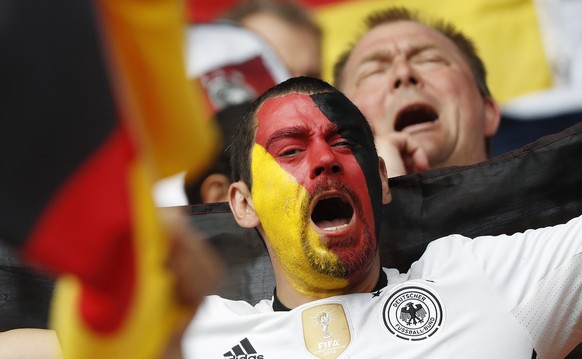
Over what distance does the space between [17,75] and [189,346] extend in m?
1.42

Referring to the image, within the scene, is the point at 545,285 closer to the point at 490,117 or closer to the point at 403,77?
the point at 403,77

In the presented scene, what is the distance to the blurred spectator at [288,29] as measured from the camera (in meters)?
5.34

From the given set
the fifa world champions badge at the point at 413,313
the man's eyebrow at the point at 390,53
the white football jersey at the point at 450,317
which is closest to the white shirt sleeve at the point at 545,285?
the white football jersey at the point at 450,317

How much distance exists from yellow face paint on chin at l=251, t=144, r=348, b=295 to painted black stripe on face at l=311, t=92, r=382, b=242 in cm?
15

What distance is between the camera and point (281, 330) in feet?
8.41

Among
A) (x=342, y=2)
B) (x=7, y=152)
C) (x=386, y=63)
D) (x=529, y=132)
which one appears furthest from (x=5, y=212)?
(x=342, y=2)

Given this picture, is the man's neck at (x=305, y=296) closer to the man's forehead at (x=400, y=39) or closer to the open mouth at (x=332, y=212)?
the open mouth at (x=332, y=212)

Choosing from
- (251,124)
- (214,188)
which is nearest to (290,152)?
(251,124)

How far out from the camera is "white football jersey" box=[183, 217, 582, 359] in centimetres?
245

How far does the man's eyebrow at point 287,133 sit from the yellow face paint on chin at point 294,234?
55 mm

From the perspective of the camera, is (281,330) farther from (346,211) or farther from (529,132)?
(529,132)

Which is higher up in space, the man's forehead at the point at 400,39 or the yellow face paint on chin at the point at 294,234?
the man's forehead at the point at 400,39

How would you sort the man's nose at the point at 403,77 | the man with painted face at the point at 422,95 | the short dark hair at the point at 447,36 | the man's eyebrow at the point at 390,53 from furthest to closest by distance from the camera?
the short dark hair at the point at 447,36 < the man's eyebrow at the point at 390,53 < the man's nose at the point at 403,77 < the man with painted face at the point at 422,95

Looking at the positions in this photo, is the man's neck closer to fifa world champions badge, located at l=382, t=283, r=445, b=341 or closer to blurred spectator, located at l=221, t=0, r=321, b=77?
fifa world champions badge, located at l=382, t=283, r=445, b=341
